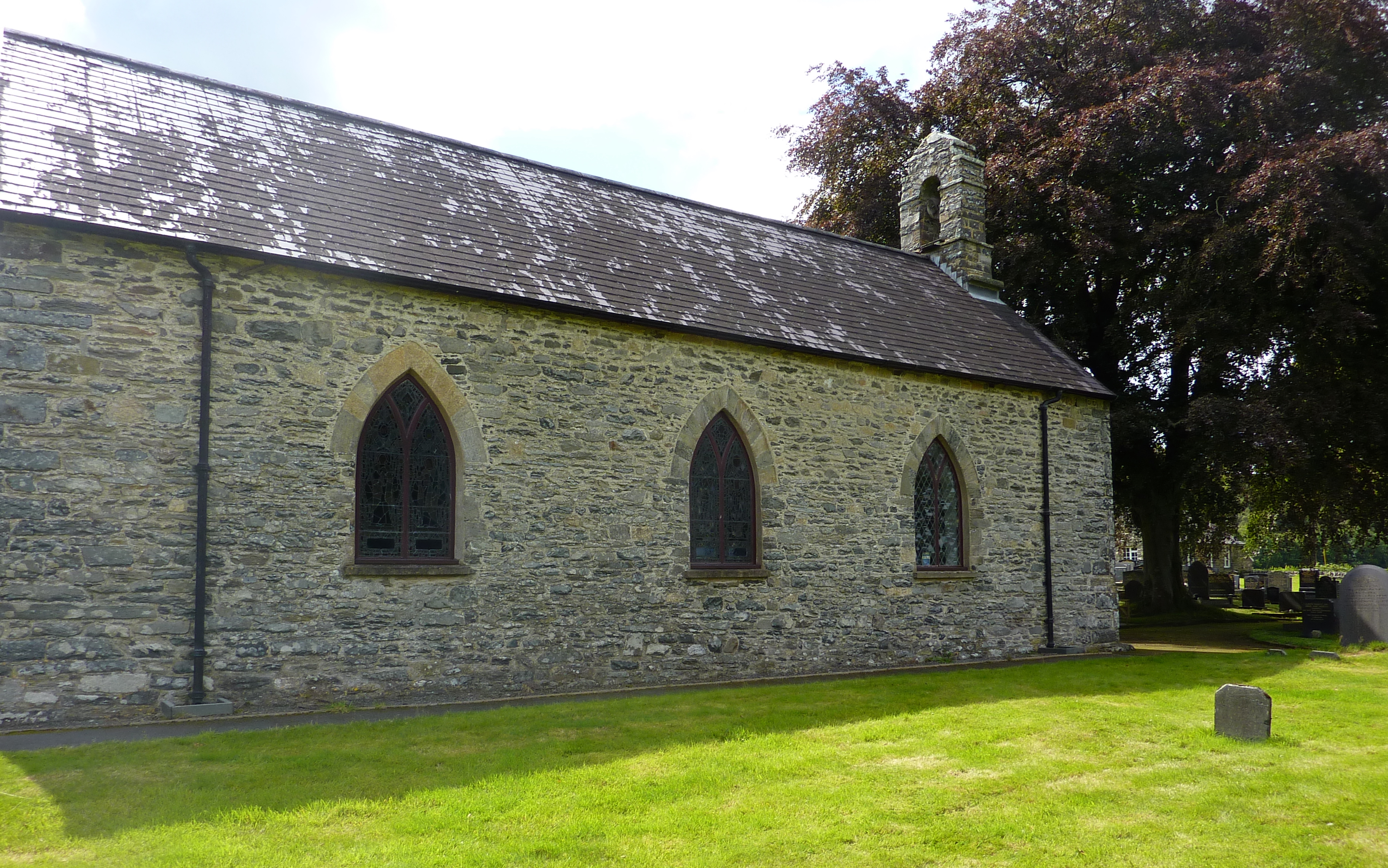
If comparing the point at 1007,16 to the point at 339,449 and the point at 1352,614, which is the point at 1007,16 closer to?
the point at 1352,614

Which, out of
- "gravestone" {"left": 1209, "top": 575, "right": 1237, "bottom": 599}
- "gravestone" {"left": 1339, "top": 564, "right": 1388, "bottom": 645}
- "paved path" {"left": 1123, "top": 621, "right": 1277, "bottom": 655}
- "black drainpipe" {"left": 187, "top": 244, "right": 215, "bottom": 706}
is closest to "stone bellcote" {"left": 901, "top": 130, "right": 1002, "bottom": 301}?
"paved path" {"left": 1123, "top": 621, "right": 1277, "bottom": 655}

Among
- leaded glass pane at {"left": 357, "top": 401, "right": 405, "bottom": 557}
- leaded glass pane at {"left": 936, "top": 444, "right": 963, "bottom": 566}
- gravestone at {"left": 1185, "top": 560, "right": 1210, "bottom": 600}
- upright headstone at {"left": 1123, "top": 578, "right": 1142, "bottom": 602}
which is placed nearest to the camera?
leaded glass pane at {"left": 357, "top": 401, "right": 405, "bottom": 557}

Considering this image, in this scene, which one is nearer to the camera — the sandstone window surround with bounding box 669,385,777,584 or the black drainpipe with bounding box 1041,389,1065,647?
the sandstone window surround with bounding box 669,385,777,584

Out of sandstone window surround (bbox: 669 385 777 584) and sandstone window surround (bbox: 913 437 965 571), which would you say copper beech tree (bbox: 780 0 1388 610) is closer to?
sandstone window surround (bbox: 913 437 965 571)

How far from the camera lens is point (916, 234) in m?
20.1

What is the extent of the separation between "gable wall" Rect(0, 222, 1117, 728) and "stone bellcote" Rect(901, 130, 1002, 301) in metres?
5.04

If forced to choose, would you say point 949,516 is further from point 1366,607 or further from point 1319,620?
point 1319,620

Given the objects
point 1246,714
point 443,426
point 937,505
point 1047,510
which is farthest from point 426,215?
point 1047,510

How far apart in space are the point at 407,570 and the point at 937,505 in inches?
326

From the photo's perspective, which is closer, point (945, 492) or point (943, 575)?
point (943, 575)

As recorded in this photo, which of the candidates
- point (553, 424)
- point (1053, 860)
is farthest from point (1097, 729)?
point (553, 424)

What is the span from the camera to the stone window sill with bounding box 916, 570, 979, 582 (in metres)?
14.2

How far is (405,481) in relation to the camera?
34.2ft

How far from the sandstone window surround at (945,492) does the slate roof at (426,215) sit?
110cm
